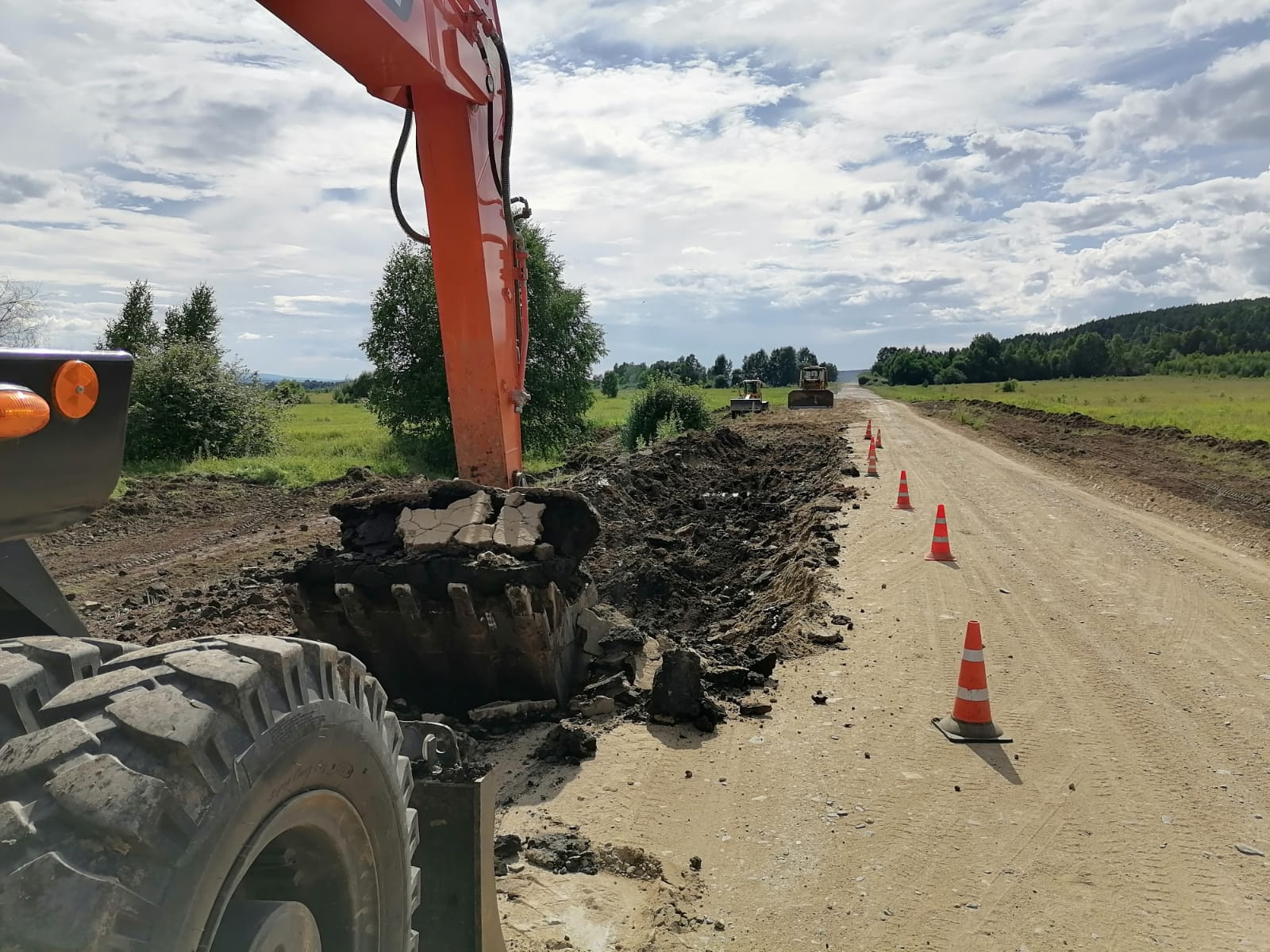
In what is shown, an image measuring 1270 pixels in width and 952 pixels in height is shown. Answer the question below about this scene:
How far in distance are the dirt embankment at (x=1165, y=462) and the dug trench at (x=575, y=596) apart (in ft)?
17.9

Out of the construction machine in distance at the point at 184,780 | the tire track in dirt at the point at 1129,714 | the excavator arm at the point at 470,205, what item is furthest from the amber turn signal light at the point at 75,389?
the tire track in dirt at the point at 1129,714

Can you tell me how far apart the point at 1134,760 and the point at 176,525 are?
1356 cm

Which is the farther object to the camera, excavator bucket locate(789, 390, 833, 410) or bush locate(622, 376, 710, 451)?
excavator bucket locate(789, 390, 833, 410)

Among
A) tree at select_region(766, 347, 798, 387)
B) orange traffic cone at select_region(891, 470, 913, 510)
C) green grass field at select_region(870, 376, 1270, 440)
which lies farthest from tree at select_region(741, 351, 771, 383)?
orange traffic cone at select_region(891, 470, 913, 510)

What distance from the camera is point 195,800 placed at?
1.52 m

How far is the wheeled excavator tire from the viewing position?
137cm

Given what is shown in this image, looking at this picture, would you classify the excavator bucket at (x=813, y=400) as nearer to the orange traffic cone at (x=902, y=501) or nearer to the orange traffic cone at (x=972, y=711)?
the orange traffic cone at (x=902, y=501)

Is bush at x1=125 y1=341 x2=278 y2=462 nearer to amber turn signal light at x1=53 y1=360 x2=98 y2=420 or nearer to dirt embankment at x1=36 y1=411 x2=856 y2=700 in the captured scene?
dirt embankment at x1=36 y1=411 x2=856 y2=700

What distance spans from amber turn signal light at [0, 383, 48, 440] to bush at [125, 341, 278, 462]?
21569mm

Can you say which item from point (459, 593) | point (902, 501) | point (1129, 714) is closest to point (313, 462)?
point (902, 501)

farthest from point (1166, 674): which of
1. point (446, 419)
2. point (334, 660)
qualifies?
point (446, 419)

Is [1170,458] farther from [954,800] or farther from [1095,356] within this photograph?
[1095,356]

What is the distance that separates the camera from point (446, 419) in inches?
858

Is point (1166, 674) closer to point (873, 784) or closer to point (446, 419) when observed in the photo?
point (873, 784)
